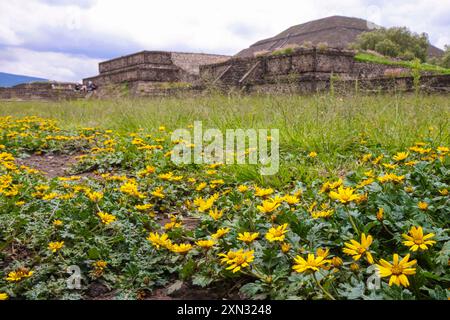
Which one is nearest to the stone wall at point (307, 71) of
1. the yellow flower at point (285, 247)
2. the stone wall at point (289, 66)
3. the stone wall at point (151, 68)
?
the stone wall at point (289, 66)

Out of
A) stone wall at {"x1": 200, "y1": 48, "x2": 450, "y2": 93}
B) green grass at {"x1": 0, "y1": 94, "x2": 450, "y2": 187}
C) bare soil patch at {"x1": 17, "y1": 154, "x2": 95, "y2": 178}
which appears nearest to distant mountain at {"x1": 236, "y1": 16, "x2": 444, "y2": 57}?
stone wall at {"x1": 200, "y1": 48, "x2": 450, "y2": 93}

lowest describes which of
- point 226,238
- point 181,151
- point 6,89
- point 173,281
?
point 173,281

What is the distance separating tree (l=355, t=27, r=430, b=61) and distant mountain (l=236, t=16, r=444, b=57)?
17.4ft

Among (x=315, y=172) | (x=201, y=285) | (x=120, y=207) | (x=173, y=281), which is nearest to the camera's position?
(x=201, y=285)

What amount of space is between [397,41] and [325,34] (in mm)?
10172

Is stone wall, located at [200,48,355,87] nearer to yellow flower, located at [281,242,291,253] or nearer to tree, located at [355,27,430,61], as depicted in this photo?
yellow flower, located at [281,242,291,253]

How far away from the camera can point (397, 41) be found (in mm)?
24656

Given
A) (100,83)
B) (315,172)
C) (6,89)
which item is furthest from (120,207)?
(6,89)

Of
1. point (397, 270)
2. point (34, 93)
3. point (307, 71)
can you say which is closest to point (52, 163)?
point (397, 270)

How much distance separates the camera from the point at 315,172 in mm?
2957

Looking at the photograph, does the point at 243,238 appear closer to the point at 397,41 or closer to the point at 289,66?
the point at 289,66
